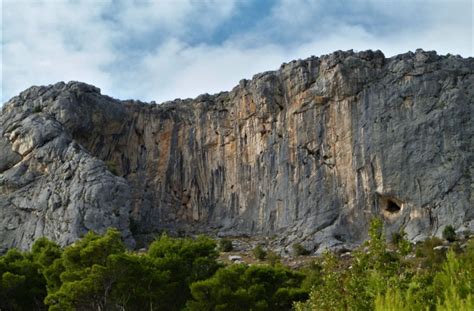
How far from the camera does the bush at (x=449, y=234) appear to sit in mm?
50594

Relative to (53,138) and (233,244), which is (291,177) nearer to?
(233,244)

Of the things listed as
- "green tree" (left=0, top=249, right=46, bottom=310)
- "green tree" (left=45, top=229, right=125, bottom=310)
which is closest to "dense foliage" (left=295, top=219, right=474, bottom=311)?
"green tree" (left=45, top=229, right=125, bottom=310)

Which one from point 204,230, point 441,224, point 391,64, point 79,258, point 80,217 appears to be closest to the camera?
point 79,258

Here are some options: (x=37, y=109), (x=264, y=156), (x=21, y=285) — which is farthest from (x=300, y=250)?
(x=37, y=109)

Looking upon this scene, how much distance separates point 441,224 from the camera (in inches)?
2130

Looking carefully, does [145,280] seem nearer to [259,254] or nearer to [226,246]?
[259,254]

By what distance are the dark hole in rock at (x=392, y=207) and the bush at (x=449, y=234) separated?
18.8ft

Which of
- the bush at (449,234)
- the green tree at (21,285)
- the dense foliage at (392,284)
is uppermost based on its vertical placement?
the bush at (449,234)

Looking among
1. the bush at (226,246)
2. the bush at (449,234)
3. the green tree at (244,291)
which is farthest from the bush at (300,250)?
the green tree at (244,291)

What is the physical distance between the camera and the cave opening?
5706cm

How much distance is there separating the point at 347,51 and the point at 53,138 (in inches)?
1041

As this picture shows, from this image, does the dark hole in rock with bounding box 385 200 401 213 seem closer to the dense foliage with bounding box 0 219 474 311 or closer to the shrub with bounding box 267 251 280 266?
the shrub with bounding box 267 251 280 266

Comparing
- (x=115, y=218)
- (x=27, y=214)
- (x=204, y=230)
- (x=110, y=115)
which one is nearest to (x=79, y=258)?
(x=115, y=218)

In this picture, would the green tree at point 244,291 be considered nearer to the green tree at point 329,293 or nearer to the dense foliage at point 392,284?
the dense foliage at point 392,284
